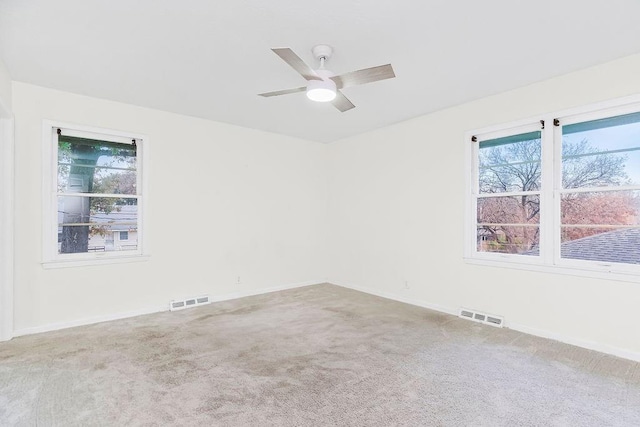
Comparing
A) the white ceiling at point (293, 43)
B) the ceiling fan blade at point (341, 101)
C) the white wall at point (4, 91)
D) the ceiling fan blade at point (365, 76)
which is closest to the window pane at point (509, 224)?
the white ceiling at point (293, 43)

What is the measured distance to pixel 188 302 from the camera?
4.42 meters

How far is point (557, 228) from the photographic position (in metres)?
3.37

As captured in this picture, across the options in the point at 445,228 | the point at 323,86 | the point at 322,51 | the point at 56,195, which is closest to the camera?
the point at 323,86

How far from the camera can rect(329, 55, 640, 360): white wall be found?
9.92ft

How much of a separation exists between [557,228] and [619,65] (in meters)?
1.57

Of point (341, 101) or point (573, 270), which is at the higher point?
point (341, 101)

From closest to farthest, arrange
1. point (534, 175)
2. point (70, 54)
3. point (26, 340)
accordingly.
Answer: point (70, 54)
point (26, 340)
point (534, 175)

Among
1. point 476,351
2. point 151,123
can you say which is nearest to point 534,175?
point 476,351

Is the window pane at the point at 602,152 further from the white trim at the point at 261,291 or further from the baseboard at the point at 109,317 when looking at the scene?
the baseboard at the point at 109,317

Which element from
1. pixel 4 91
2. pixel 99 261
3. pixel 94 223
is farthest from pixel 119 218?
pixel 4 91

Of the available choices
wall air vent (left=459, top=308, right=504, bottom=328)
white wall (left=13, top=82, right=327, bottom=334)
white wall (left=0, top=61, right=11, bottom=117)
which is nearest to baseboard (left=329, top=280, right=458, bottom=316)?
wall air vent (left=459, top=308, right=504, bottom=328)

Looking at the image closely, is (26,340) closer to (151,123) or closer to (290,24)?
(151,123)

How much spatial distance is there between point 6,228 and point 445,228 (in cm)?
487

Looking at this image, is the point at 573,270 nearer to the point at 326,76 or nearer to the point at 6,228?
the point at 326,76
